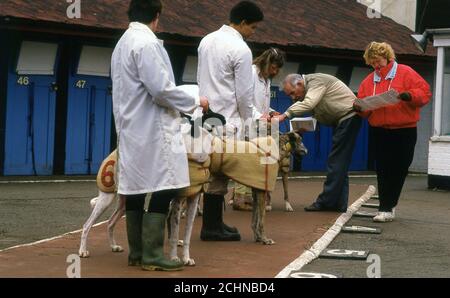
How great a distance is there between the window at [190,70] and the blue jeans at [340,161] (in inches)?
321

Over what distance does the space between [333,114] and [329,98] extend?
212 millimetres

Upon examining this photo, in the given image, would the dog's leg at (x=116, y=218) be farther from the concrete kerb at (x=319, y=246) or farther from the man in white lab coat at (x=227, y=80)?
the concrete kerb at (x=319, y=246)

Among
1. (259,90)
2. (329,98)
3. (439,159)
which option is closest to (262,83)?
(259,90)

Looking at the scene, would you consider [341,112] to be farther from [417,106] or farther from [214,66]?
[214,66]

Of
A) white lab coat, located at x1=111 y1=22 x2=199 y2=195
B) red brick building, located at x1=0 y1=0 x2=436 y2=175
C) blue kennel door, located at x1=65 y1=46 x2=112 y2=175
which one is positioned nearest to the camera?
white lab coat, located at x1=111 y1=22 x2=199 y2=195

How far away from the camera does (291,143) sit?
1165 cm

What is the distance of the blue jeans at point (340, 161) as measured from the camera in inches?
449

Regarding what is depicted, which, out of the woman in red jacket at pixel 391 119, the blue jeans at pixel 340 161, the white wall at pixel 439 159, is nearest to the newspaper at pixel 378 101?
the woman in red jacket at pixel 391 119

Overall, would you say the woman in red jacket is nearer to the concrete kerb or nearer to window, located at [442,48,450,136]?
the concrete kerb

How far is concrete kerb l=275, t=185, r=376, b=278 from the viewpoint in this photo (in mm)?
7324

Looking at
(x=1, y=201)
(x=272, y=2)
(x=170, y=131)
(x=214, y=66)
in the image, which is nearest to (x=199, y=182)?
(x=170, y=131)

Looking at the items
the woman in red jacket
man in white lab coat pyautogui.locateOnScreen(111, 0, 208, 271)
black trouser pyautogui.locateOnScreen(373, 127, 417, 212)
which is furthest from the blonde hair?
man in white lab coat pyautogui.locateOnScreen(111, 0, 208, 271)

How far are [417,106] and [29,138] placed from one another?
863cm

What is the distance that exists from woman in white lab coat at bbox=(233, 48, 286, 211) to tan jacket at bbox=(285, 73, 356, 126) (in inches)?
20.8
